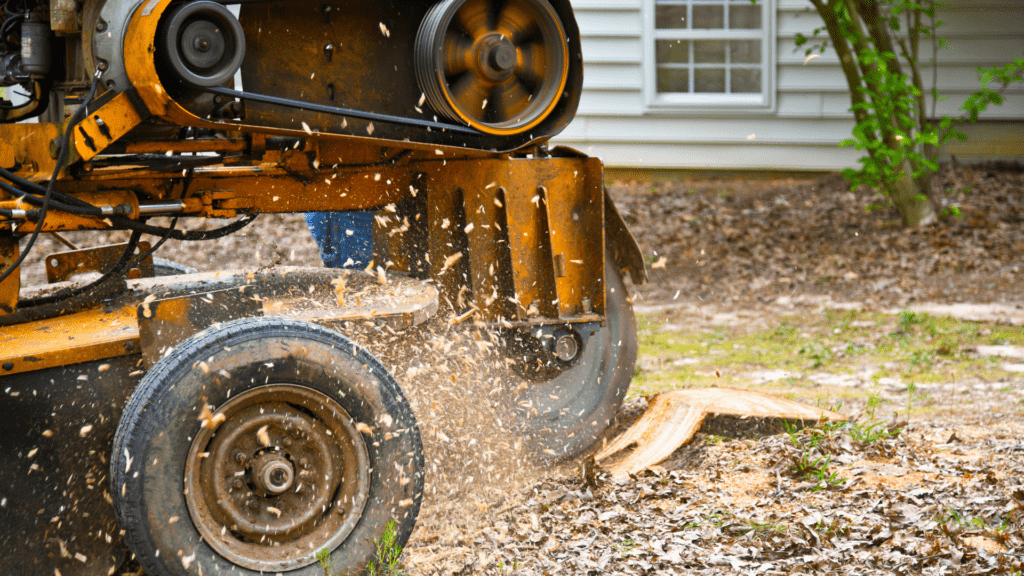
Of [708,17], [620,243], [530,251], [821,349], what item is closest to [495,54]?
[530,251]

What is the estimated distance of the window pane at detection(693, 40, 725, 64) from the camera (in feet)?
38.1

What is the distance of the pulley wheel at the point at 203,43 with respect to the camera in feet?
10.0

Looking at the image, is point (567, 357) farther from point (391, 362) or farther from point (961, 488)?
point (961, 488)

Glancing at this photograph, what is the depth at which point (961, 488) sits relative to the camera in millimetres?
3820

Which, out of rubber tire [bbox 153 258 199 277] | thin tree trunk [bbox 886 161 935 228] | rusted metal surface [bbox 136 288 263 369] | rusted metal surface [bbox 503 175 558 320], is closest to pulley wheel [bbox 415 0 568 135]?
rusted metal surface [bbox 503 175 558 320]

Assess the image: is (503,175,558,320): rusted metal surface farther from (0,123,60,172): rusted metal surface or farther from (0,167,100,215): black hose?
(0,123,60,172): rusted metal surface

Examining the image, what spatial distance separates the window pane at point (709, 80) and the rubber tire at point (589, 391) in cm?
757

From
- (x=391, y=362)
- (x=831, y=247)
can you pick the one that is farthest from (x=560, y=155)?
(x=831, y=247)

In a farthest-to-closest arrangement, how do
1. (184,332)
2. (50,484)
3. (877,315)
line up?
(877,315)
(184,332)
(50,484)

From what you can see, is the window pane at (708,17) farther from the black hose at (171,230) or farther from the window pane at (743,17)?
the black hose at (171,230)

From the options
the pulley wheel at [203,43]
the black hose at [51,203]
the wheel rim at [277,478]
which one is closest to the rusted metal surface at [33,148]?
the black hose at [51,203]

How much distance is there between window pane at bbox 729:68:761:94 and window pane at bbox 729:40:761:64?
0.12 metres

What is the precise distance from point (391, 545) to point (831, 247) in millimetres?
7564

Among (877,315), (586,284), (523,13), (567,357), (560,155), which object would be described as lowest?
(877,315)
